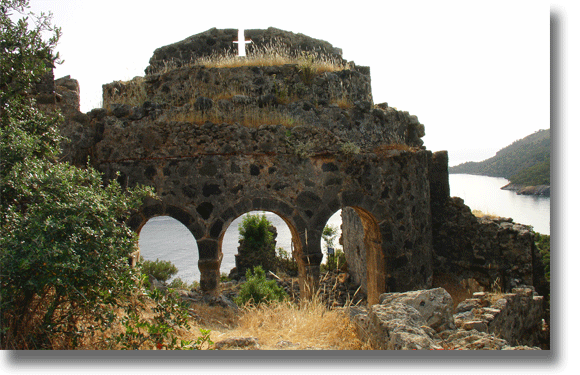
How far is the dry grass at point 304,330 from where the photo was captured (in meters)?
4.18

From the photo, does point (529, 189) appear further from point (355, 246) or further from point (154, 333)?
point (355, 246)

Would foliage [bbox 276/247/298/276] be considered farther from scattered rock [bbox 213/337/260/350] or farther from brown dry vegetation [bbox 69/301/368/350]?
scattered rock [bbox 213/337/260/350]

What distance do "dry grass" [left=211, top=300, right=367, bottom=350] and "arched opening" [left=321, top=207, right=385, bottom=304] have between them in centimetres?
129

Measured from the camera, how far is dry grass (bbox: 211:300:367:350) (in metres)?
4.18

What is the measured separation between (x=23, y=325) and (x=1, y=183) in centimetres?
115

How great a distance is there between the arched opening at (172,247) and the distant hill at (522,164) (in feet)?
31.2

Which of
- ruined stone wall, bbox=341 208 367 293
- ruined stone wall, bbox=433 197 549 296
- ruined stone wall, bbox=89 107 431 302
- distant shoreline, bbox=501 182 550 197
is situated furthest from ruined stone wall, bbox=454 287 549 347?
ruined stone wall, bbox=341 208 367 293

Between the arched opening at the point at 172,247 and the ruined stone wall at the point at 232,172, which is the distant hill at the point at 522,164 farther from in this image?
the arched opening at the point at 172,247

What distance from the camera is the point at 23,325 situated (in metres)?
3.59

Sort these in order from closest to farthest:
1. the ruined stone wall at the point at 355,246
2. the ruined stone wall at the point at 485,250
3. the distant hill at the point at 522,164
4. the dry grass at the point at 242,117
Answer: the distant hill at the point at 522,164
the dry grass at the point at 242,117
the ruined stone wall at the point at 485,250
the ruined stone wall at the point at 355,246

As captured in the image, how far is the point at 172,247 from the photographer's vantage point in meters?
18.2

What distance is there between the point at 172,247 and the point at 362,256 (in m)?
10.2

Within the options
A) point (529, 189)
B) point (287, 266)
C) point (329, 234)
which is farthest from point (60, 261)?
point (329, 234)

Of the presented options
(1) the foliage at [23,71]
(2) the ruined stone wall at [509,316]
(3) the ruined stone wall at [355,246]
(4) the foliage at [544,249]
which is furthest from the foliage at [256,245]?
(1) the foliage at [23,71]
